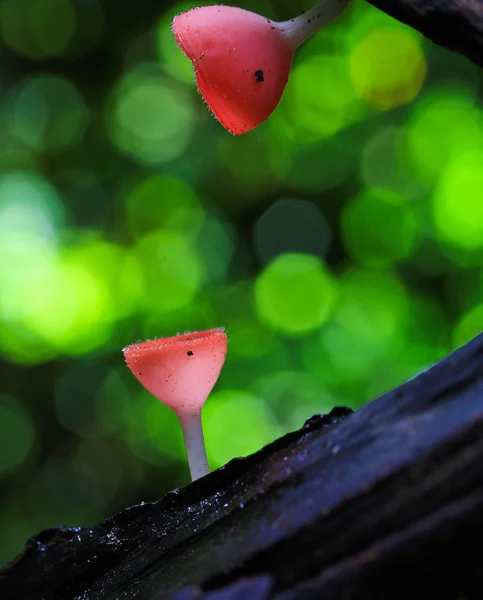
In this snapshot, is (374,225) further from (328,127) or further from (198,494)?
(198,494)

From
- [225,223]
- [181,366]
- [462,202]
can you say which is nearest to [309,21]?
[181,366]

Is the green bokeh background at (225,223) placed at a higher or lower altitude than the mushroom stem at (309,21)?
higher

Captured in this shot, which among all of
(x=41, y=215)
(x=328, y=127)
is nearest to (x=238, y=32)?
(x=328, y=127)

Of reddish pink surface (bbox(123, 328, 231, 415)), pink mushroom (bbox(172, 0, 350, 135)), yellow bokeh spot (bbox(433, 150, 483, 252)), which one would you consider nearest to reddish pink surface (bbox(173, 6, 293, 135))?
pink mushroom (bbox(172, 0, 350, 135))

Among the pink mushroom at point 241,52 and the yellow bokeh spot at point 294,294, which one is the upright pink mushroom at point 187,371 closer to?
the pink mushroom at point 241,52

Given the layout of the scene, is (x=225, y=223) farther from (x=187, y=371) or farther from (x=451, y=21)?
(x=451, y=21)

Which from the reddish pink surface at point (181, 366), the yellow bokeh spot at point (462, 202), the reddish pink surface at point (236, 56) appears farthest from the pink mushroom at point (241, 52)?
the yellow bokeh spot at point (462, 202)
